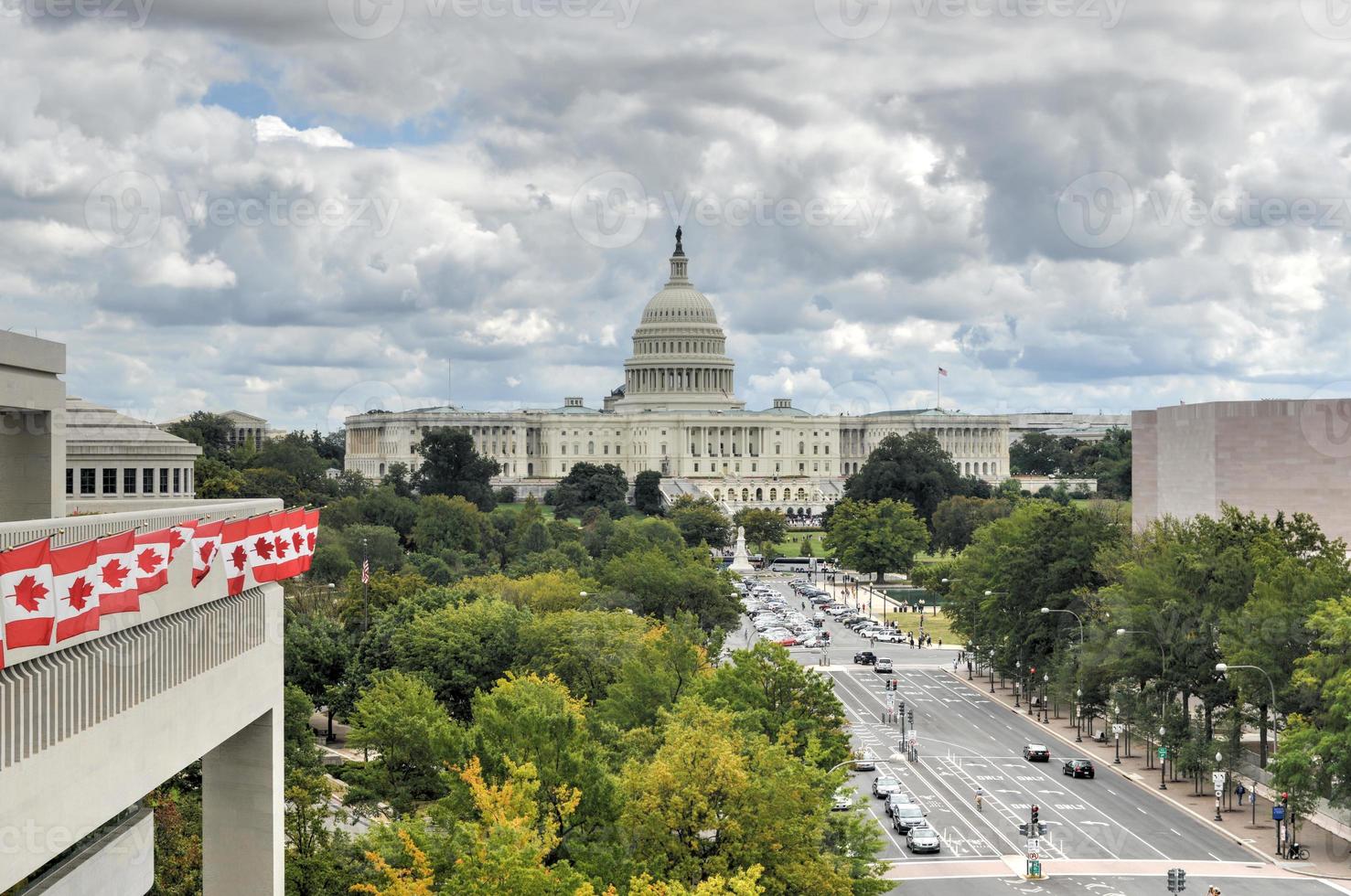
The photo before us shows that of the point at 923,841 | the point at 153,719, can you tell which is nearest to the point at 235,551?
the point at 153,719

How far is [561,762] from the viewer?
42844mm

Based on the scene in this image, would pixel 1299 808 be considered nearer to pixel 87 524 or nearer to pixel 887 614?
pixel 87 524

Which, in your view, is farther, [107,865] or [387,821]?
[387,821]

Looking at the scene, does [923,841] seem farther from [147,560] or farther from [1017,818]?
[147,560]

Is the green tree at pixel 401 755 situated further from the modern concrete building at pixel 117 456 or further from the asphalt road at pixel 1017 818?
the asphalt road at pixel 1017 818

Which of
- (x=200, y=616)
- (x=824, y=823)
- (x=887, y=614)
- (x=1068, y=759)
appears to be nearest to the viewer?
(x=200, y=616)

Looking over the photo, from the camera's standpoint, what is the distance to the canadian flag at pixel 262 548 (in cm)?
2781

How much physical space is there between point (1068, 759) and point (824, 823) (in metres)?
34.1

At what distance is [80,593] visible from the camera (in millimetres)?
19641

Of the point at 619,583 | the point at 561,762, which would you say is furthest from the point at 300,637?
the point at 561,762

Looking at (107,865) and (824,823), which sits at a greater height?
(107,865)

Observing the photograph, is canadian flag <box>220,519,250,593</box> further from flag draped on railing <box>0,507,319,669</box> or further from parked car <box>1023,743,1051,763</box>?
parked car <box>1023,743,1051,763</box>

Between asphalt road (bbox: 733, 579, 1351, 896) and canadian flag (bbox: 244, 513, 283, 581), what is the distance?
27697 millimetres

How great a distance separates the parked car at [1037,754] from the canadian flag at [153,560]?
60.8m
